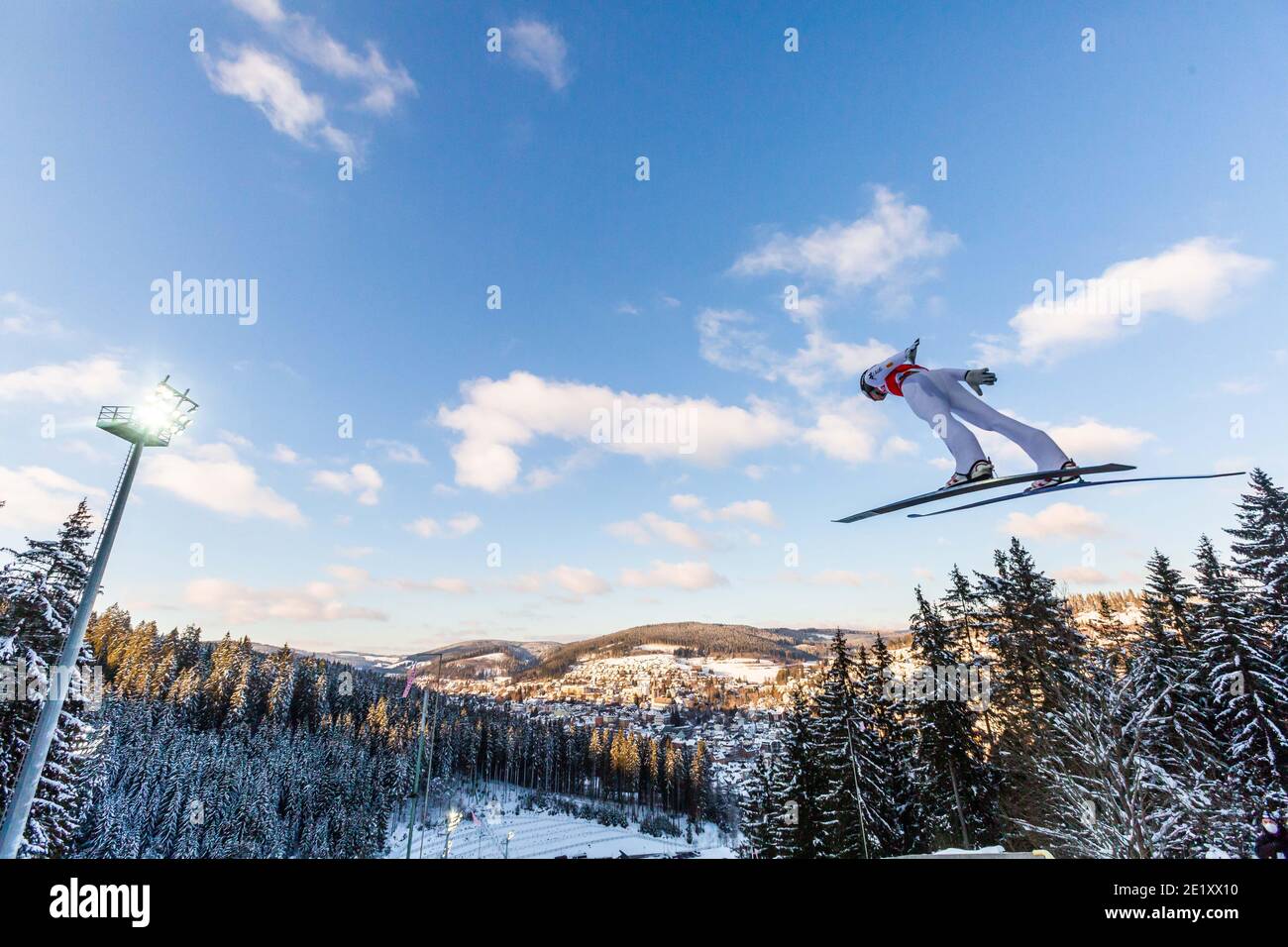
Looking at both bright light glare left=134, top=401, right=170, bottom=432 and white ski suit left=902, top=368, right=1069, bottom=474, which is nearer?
white ski suit left=902, top=368, right=1069, bottom=474

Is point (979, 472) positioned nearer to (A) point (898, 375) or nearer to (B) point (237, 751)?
(A) point (898, 375)

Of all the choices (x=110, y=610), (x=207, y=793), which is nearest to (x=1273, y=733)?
(x=207, y=793)

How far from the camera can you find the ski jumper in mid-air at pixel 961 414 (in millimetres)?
4938

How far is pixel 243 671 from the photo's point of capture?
75.4 m

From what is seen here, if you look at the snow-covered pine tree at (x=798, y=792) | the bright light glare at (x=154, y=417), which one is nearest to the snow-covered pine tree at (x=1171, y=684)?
the snow-covered pine tree at (x=798, y=792)

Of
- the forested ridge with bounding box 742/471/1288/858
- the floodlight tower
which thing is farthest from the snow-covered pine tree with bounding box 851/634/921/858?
the floodlight tower

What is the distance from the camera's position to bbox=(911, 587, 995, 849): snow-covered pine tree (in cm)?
2227

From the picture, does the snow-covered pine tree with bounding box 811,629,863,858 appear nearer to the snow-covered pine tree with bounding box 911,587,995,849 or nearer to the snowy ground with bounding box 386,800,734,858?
the snow-covered pine tree with bounding box 911,587,995,849

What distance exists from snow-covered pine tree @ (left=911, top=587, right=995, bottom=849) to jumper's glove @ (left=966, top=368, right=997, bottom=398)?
2297cm

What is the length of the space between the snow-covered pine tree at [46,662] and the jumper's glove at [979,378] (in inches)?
937

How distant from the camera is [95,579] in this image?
9.88 meters

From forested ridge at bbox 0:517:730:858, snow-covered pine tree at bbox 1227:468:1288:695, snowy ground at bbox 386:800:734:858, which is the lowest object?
snowy ground at bbox 386:800:734:858
